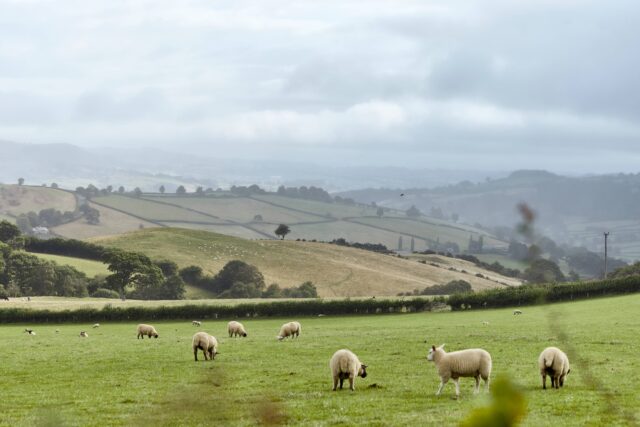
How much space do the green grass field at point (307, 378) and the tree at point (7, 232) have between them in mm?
87621

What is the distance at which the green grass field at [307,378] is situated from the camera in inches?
738

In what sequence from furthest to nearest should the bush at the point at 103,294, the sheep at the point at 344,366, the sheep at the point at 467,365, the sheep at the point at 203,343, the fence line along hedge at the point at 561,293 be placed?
1. the bush at the point at 103,294
2. the fence line along hedge at the point at 561,293
3. the sheep at the point at 203,343
4. the sheep at the point at 344,366
5. the sheep at the point at 467,365

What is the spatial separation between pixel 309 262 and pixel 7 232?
49.4 m

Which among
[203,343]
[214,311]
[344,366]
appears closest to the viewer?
[344,366]

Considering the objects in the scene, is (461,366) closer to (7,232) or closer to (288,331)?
(288,331)

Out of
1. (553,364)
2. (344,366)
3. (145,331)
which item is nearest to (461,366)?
(553,364)

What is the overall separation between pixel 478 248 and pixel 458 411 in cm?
17855

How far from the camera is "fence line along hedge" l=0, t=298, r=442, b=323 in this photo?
76812 mm

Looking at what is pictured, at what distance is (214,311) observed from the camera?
3054 inches

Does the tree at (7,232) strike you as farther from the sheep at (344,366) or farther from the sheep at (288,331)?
the sheep at (344,366)

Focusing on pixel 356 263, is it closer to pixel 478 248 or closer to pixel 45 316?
pixel 478 248

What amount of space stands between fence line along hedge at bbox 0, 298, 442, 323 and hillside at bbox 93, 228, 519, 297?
47.5 metres

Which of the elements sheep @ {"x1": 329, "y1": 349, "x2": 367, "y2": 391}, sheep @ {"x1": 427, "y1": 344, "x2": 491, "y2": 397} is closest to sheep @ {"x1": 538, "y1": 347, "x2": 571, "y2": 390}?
sheep @ {"x1": 427, "y1": 344, "x2": 491, "y2": 397}

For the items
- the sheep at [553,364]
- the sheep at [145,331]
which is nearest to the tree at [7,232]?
the sheep at [145,331]
